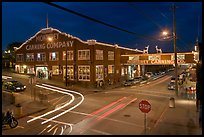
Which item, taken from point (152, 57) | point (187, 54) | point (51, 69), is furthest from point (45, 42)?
point (187, 54)

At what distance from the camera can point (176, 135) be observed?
12.8 m

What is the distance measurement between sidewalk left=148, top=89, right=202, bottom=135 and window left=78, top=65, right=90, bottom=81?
23041 mm

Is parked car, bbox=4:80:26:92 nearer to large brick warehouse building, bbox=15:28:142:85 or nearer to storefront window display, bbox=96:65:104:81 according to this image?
large brick warehouse building, bbox=15:28:142:85

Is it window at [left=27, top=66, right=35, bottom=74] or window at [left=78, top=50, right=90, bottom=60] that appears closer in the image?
window at [left=78, top=50, right=90, bottom=60]

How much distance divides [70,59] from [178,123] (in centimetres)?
3108

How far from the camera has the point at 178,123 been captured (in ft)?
51.1

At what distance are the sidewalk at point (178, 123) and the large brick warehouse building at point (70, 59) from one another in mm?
22710

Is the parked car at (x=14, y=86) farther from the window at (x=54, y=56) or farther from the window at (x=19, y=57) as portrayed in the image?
the window at (x=19, y=57)

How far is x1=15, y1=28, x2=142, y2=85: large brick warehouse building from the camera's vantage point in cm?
4169

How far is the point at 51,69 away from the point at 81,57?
8.43 meters

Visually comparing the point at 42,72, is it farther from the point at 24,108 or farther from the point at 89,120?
the point at 89,120

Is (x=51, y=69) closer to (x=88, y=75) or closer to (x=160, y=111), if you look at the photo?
(x=88, y=75)

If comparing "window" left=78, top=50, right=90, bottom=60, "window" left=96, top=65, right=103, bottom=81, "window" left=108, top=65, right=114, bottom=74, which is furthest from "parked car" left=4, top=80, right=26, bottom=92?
"window" left=108, top=65, right=114, bottom=74

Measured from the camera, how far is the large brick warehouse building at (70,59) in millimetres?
41688
